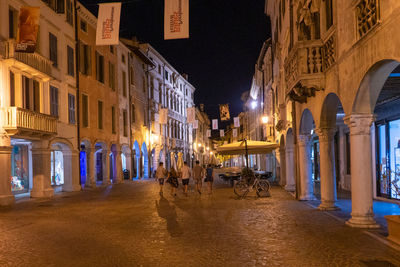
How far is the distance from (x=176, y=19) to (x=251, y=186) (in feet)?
28.8

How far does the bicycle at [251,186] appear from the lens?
18.8 meters

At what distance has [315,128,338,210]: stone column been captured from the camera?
13086 millimetres

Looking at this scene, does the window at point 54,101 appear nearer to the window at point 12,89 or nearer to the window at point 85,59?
the window at point 12,89

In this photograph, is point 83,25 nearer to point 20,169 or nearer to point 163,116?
point 20,169

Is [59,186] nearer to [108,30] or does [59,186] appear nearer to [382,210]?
[108,30]

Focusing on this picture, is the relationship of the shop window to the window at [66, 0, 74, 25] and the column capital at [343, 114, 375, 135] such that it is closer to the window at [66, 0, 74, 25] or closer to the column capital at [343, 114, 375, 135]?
the window at [66, 0, 74, 25]

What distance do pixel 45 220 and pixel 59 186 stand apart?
1451cm

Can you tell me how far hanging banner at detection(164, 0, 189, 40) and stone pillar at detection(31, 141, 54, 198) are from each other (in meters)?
11.6

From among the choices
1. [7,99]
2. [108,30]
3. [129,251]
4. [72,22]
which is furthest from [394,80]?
[72,22]

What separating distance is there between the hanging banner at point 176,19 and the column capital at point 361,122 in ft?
19.3

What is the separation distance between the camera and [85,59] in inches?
1091

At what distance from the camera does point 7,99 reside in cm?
1844

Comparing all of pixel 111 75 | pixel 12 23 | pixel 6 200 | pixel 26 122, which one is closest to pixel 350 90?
pixel 26 122

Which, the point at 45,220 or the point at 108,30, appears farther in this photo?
the point at 108,30
